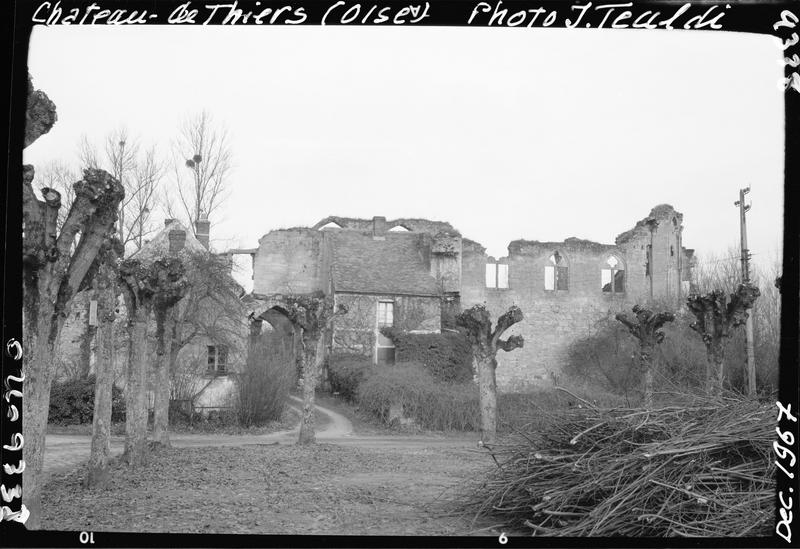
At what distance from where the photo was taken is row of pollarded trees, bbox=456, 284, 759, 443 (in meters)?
18.8

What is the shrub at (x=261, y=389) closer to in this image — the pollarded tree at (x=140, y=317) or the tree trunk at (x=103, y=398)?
the pollarded tree at (x=140, y=317)

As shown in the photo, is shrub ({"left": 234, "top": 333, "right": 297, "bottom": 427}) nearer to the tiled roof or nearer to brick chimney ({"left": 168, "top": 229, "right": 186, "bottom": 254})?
brick chimney ({"left": 168, "top": 229, "right": 186, "bottom": 254})

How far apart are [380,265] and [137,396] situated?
2812 cm

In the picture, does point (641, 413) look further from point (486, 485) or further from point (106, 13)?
point (106, 13)

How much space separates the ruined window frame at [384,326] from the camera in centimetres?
4019

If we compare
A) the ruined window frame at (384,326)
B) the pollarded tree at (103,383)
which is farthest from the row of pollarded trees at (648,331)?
the ruined window frame at (384,326)

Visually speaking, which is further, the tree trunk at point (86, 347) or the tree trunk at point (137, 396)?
the tree trunk at point (86, 347)

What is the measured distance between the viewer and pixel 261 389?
27.4 metres

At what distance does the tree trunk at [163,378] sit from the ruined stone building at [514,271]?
76.5 feet

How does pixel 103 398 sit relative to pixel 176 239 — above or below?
below

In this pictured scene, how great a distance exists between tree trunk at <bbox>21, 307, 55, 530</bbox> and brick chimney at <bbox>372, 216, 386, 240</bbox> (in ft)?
122

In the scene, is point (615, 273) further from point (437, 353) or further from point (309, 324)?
point (309, 324)

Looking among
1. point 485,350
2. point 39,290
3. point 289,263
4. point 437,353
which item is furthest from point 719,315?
point 289,263

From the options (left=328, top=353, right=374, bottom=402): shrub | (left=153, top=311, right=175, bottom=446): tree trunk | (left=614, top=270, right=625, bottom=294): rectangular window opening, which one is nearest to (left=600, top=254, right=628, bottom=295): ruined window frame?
(left=614, top=270, right=625, bottom=294): rectangular window opening
